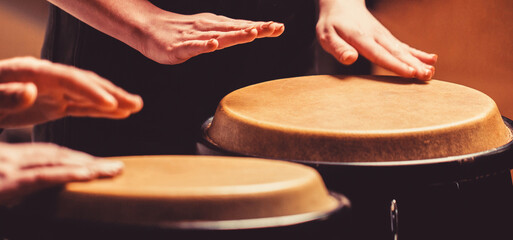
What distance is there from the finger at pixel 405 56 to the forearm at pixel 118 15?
509mm

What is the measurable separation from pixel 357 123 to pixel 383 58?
380 millimetres

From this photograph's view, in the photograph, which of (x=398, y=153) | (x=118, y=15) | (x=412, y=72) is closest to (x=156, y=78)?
(x=118, y=15)

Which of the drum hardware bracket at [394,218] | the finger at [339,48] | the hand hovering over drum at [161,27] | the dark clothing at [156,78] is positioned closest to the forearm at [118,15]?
the hand hovering over drum at [161,27]

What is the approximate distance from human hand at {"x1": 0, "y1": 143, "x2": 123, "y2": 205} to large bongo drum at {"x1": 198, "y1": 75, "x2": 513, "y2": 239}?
1.12 feet

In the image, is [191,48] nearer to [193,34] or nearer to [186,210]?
[193,34]

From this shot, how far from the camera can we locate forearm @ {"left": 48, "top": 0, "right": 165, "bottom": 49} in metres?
1.15

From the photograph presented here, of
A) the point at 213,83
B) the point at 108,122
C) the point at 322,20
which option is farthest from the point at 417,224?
the point at 108,122

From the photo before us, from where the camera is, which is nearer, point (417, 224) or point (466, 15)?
point (417, 224)

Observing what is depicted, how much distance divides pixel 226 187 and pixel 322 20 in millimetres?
857

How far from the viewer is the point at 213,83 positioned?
1.51 metres

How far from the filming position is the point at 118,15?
117 centimetres

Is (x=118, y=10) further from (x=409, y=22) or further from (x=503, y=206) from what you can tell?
(x=409, y=22)

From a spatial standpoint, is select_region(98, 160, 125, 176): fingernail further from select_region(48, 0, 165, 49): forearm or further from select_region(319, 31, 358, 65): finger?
select_region(319, 31, 358, 65): finger

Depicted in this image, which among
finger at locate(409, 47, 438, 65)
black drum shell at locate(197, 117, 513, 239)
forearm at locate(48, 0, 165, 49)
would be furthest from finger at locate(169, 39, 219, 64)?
finger at locate(409, 47, 438, 65)
